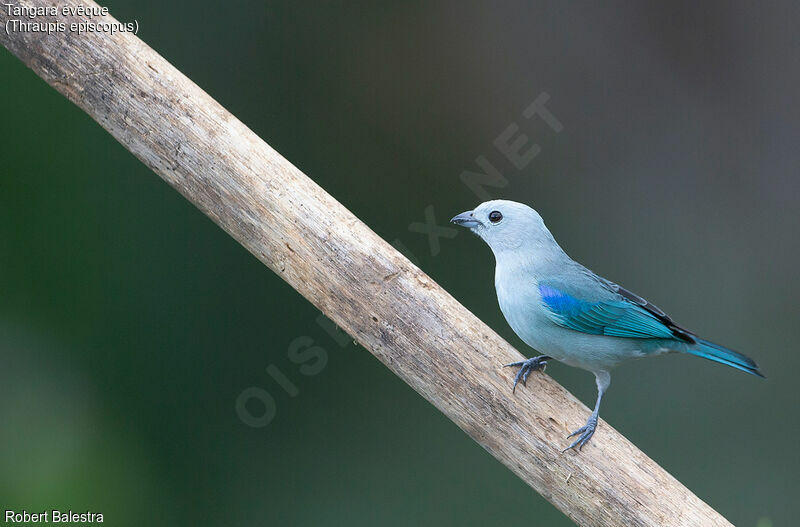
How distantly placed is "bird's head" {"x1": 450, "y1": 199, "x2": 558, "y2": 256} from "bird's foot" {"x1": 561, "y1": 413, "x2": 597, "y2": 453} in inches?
21.0

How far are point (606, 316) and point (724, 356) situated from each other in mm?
379

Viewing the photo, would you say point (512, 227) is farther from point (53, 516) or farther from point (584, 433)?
point (53, 516)

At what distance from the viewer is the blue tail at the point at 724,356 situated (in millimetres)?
2348

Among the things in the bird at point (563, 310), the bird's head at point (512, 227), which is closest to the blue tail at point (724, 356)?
the bird at point (563, 310)

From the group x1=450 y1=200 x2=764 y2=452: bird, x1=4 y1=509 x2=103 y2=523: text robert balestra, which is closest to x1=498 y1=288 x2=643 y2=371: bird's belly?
x1=450 y1=200 x2=764 y2=452: bird

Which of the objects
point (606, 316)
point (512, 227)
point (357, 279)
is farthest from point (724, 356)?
point (357, 279)

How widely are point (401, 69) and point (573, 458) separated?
2705 millimetres

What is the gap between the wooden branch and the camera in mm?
2184

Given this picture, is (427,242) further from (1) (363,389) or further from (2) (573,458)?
(2) (573,458)

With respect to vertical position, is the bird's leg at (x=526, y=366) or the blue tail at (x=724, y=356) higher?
the blue tail at (x=724, y=356)

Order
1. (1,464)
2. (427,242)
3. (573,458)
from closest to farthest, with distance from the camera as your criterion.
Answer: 1. (573,458)
2. (1,464)
3. (427,242)

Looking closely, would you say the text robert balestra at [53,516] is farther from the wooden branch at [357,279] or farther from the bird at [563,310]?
the bird at [563,310]

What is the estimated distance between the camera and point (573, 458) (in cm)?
219

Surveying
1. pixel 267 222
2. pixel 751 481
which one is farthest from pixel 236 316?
pixel 751 481
